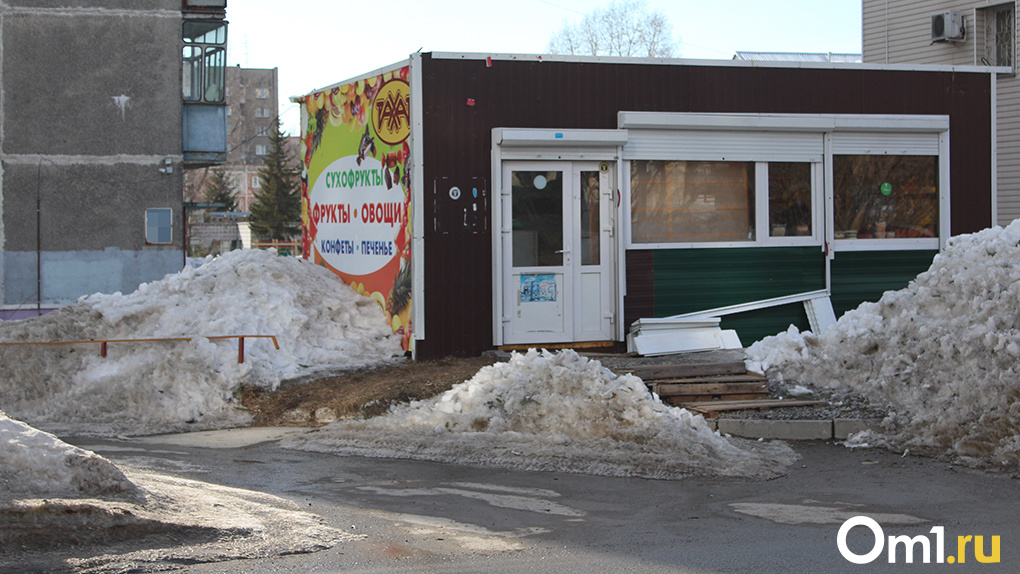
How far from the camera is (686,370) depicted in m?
10.9

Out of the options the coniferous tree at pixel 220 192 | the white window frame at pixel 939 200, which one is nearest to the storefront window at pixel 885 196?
the white window frame at pixel 939 200

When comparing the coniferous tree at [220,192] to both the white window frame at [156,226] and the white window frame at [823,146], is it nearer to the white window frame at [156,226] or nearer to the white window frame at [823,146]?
the white window frame at [156,226]

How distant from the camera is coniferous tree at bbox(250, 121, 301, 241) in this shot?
62.9 m

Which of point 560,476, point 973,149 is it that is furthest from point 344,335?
point 973,149

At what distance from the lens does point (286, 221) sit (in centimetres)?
6322

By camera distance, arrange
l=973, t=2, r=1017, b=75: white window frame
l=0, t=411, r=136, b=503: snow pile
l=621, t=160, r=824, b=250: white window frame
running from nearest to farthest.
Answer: l=0, t=411, r=136, b=503: snow pile, l=621, t=160, r=824, b=250: white window frame, l=973, t=2, r=1017, b=75: white window frame

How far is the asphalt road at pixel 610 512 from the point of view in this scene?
5504 millimetres

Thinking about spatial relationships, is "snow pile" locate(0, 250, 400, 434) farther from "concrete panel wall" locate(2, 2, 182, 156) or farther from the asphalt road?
"concrete panel wall" locate(2, 2, 182, 156)

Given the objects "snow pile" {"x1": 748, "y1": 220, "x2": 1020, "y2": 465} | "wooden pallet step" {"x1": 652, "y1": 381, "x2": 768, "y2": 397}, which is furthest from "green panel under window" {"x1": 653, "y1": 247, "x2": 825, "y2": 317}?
"wooden pallet step" {"x1": 652, "y1": 381, "x2": 768, "y2": 397}

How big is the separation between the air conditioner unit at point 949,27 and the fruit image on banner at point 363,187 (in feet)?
58.1

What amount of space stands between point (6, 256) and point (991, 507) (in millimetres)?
22492

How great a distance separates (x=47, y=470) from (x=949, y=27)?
25160 millimetres

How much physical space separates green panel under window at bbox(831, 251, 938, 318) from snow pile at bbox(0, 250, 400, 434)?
6.45m

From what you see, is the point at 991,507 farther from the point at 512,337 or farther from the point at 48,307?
the point at 48,307
